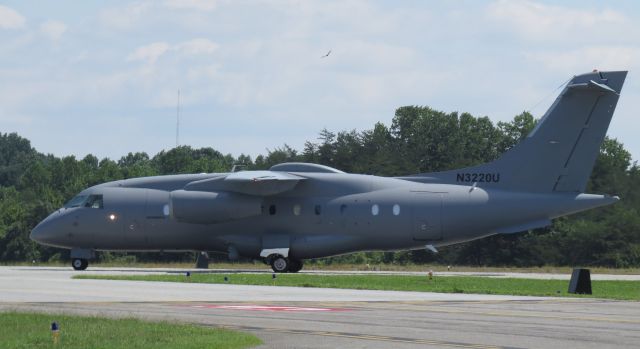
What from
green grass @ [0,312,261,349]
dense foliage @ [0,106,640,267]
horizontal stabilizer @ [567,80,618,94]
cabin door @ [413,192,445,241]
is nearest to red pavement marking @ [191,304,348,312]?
green grass @ [0,312,261,349]

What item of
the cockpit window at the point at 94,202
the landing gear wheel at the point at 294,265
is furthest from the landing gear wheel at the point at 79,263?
the landing gear wheel at the point at 294,265

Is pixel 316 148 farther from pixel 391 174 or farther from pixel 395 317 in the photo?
pixel 395 317

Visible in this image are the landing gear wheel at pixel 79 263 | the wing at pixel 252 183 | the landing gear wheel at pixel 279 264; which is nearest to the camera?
the wing at pixel 252 183

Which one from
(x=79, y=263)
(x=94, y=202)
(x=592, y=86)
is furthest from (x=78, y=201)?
(x=592, y=86)

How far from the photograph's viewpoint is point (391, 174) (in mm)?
64250

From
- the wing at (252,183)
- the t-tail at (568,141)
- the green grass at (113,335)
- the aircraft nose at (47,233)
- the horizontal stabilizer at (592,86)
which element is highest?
the horizontal stabilizer at (592,86)

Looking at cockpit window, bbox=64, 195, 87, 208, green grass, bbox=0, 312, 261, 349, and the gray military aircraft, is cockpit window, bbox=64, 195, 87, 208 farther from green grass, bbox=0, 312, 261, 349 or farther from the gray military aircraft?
green grass, bbox=0, 312, 261, 349

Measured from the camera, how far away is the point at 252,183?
4884 cm

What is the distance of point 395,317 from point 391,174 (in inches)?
1605

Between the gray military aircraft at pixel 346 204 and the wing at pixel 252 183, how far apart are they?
0.17 feet

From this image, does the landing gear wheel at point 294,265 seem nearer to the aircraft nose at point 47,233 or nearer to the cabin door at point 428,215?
the cabin door at point 428,215

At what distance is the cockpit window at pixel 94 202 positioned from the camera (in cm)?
5203

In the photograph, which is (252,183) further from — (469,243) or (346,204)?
(469,243)

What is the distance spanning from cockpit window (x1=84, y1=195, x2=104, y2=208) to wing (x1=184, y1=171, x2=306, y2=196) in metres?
4.78
